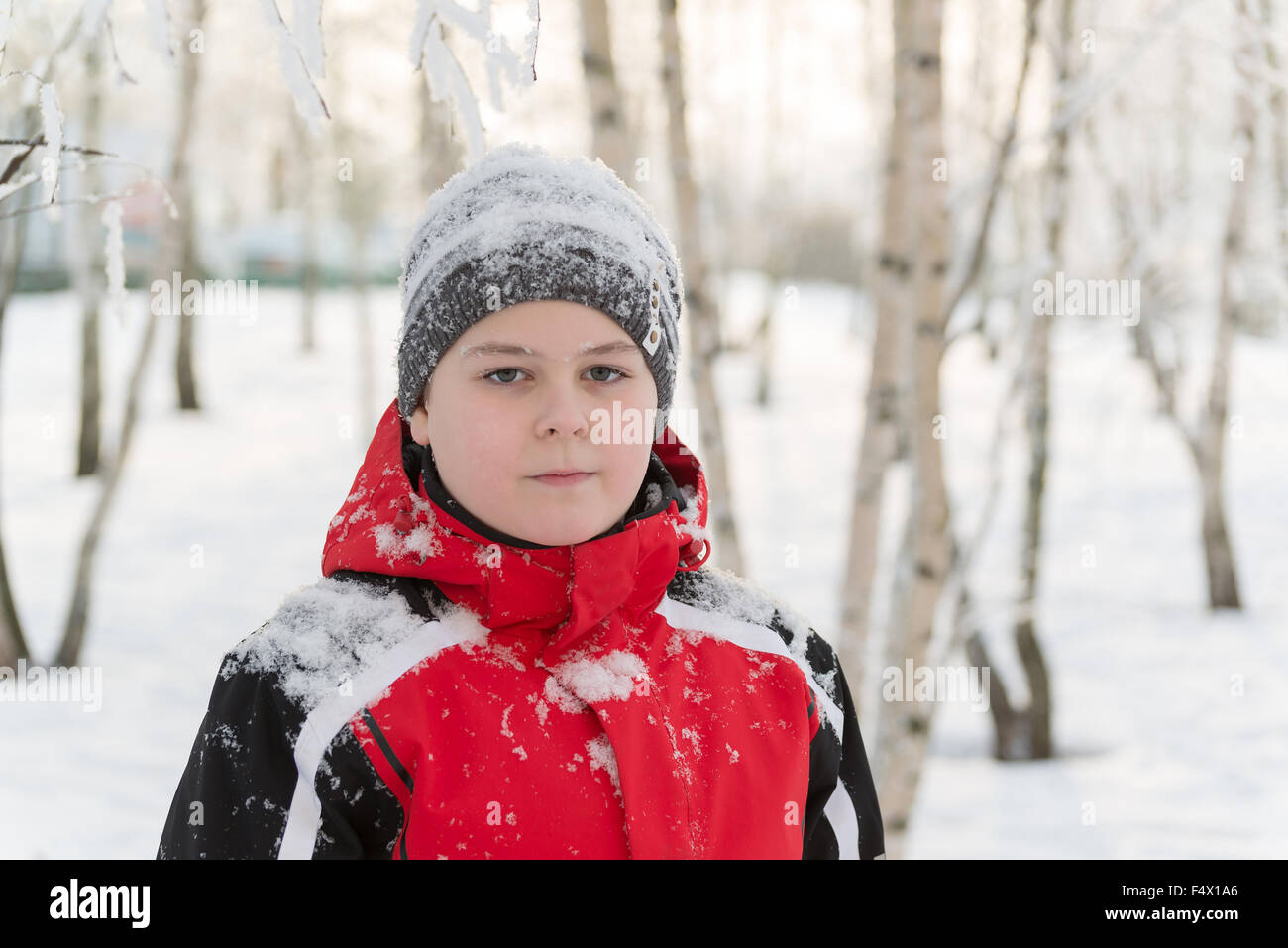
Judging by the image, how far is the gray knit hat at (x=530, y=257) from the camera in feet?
4.26

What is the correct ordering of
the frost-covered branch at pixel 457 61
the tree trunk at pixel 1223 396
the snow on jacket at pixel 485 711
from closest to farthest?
the snow on jacket at pixel 485 711 < the frost-covered branch at pixel 457 61 < the tree trunk at pixel 1223 396

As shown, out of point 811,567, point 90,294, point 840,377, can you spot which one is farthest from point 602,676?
point 840,377

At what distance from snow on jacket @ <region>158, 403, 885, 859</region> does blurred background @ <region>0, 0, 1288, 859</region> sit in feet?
2.09

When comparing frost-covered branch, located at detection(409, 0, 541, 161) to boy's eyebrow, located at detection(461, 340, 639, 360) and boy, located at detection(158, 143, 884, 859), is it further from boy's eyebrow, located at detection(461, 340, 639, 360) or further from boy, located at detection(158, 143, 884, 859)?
boy's eyebrow, located at detection(461, 340, 639, 360)

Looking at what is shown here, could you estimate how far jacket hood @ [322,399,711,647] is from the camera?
1243 mm

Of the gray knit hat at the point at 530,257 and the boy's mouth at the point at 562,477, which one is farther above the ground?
the gray knit hat at the point at 530,257

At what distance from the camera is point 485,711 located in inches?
47.6

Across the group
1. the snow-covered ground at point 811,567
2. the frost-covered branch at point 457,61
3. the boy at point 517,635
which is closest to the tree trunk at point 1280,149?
the snow-covered ground at point 811,567

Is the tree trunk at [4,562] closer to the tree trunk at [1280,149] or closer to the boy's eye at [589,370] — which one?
the boy's eye at [589,370]

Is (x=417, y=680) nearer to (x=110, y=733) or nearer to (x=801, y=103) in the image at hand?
(x=110, y=733)

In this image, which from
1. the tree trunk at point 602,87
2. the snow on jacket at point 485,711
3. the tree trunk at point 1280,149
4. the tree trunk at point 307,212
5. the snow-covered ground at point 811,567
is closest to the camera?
the snow on jacket at point 485,711

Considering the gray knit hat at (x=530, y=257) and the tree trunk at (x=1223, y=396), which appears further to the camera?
the tree trunk at (x=1223, y=396)

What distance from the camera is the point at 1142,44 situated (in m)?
3.57
